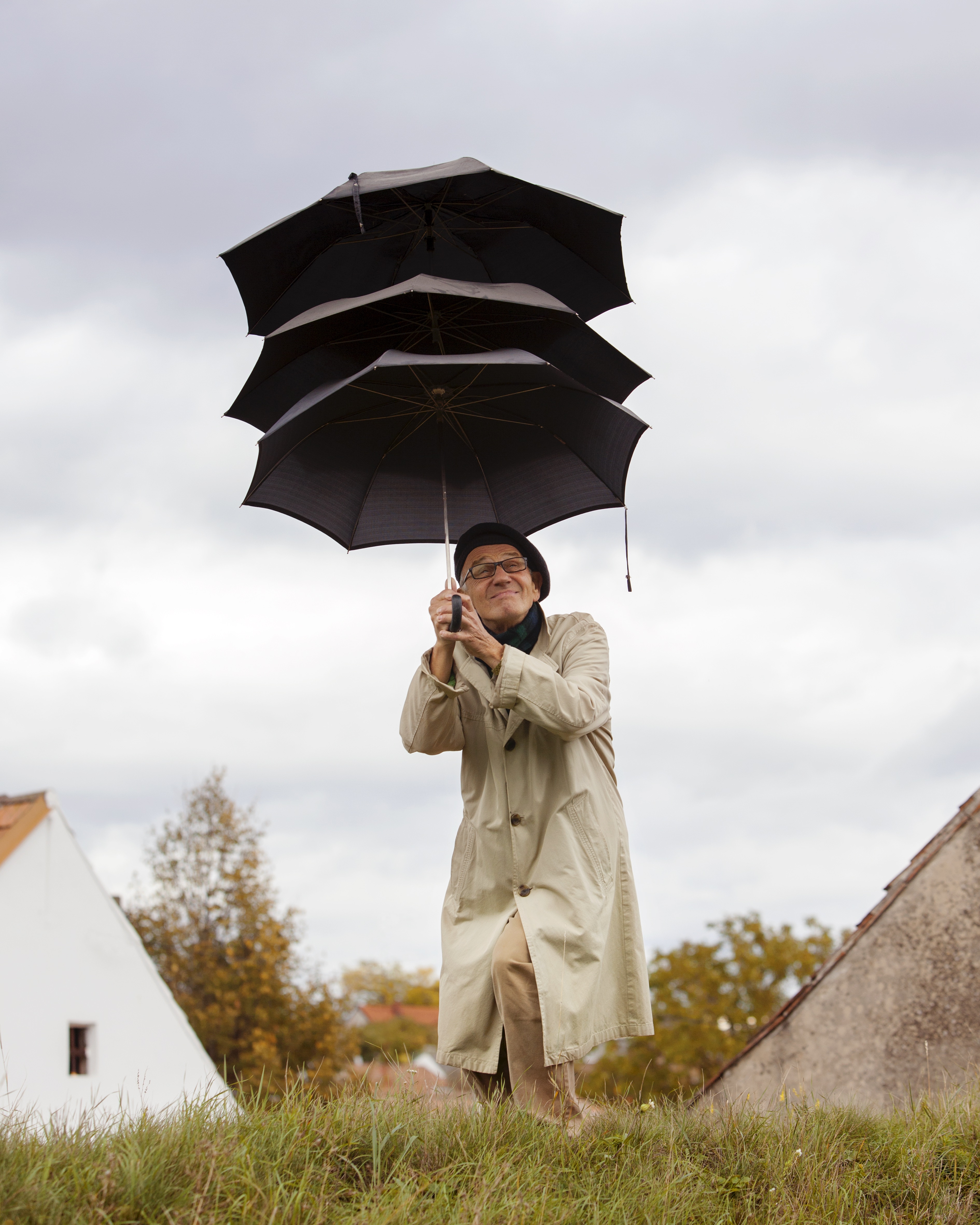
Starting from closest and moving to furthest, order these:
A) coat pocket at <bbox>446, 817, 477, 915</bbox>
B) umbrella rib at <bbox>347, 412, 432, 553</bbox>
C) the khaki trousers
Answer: the khaki trousers
coat pocket at <bbox>446, 817, 477, 915</bbox>
umbrella rib at <bbox>347, 412, 432, 553</bbox>

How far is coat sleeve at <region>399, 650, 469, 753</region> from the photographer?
14.9ft

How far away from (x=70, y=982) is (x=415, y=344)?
592 inches

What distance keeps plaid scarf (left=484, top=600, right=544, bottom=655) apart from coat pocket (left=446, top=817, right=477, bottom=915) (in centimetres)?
73

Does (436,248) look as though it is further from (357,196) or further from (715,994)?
(715,994)

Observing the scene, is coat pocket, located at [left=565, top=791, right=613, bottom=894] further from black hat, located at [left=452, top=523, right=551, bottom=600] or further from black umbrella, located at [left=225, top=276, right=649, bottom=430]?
black umbrella, located at [left=225, top=276, right=649, bottom=430]

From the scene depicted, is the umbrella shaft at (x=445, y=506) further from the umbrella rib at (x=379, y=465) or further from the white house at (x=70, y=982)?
the white house at (x=70, y=982)

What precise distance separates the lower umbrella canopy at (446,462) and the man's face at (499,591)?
40cm

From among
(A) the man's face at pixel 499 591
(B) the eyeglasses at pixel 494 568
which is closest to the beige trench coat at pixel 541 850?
(A) the man's face at pixel 499 591

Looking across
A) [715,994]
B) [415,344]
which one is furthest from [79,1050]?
[715,994]

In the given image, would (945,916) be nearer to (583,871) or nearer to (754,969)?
(583,871)

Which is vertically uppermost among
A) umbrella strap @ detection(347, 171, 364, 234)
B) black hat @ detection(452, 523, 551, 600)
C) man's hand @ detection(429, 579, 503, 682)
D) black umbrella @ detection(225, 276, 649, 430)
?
umbrella strap @ detection(347, 171, 364, 234)

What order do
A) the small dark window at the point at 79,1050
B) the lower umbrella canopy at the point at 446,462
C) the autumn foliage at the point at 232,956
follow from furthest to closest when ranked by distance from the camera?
the autumn foliage at the point at 232,956 → the small dark window at the point at 79,1050 → the lower umbrella canopy at the point at 446,462

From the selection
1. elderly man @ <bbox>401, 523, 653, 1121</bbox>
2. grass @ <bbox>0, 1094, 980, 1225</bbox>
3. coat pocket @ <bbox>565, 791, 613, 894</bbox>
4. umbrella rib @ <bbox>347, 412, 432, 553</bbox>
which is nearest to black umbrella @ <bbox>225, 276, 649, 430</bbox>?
umbrella rib @ <bbox>347, 412, 432, 553</bbox>

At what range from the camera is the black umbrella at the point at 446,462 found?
5.30m
